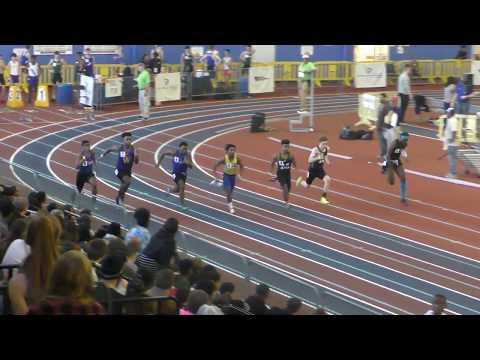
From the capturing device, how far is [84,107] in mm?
33812

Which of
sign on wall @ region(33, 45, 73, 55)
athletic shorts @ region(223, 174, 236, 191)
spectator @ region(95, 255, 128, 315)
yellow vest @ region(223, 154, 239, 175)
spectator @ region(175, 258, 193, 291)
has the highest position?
sign on wall @ region(33, 45, 73, 55)

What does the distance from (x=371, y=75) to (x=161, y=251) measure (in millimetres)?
28757

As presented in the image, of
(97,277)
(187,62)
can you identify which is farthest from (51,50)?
(97,277)

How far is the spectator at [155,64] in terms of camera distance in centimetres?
3684

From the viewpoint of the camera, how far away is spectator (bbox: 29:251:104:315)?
19.9 feet

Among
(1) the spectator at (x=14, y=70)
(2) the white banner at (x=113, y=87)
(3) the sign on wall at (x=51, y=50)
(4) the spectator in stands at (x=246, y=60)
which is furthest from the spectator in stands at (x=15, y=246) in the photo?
(3) the sign on wall at (x=51, y=50)

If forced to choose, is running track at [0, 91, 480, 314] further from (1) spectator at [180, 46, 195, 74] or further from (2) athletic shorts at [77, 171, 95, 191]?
(1) spectator at [180, 46, 195, 74]

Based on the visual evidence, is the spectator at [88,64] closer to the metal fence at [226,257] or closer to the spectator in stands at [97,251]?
the metal fence at [226,257]

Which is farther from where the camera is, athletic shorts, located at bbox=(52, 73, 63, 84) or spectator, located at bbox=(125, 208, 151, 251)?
athletic shorts, located at bbox=(52, 73, 63, 84)

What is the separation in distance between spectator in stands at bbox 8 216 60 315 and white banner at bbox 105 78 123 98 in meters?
27.4

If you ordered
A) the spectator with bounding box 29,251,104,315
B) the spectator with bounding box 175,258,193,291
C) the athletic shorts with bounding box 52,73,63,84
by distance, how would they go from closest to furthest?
the spectator with bounding box 29,251,104,315 < the spectator with bounding box 175,258,193,291 < the athletic shorts with bounding box 52,73,63,84

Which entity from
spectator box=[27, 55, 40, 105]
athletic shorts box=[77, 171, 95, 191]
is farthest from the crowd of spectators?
spectator box=[27, 55, 40, 105]
